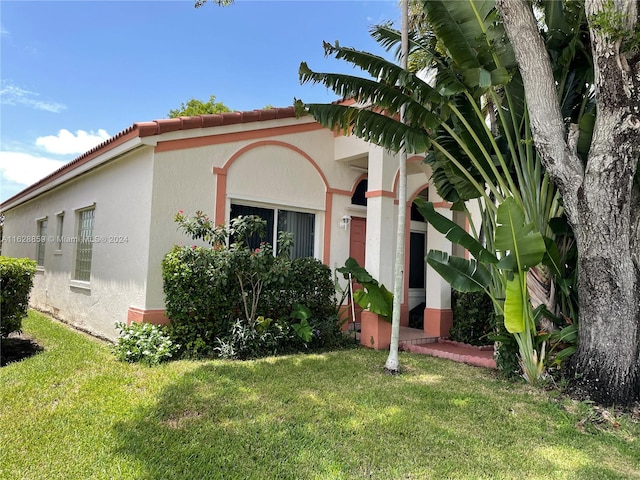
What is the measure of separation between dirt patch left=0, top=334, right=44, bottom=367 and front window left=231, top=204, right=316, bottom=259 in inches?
181

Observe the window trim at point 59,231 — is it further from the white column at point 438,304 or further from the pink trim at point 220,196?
the white column at point 438,304

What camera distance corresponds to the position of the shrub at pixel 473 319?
29.9ft

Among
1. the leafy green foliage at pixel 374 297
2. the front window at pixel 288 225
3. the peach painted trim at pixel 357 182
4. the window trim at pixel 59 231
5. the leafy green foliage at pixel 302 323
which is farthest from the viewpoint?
the window trim at pixel 59 231

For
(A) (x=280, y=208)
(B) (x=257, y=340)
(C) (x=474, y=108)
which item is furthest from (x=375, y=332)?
(C) (x=474, y=108)

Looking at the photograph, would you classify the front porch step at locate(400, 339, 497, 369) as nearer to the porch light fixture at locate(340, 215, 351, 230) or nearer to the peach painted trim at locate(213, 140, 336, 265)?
the peach painted trim at locate(213, 140, 336, 265)

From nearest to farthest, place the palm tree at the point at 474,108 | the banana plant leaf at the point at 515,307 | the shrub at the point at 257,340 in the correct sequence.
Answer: the banana plant leaf at the point at 515,307, the palm tree at the point at 474,108, the shrub at the point at 257,340

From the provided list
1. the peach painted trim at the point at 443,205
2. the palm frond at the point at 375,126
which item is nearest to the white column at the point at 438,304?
the peach painted trim at the point at 443,205

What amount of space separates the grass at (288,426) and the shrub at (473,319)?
9.11 feet

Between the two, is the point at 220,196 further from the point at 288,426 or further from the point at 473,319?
the point at 473,319

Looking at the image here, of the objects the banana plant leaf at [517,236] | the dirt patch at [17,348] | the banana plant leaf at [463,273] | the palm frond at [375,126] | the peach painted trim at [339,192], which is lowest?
the dirt patch at [17,348]

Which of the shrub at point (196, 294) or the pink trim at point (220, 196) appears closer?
the shrub at point (196, 294)

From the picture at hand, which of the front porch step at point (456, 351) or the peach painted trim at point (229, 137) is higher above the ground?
the peach painted trim at point (229, 137)

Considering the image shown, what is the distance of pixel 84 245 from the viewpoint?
413 inches

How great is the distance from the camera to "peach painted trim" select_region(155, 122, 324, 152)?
304 inches
